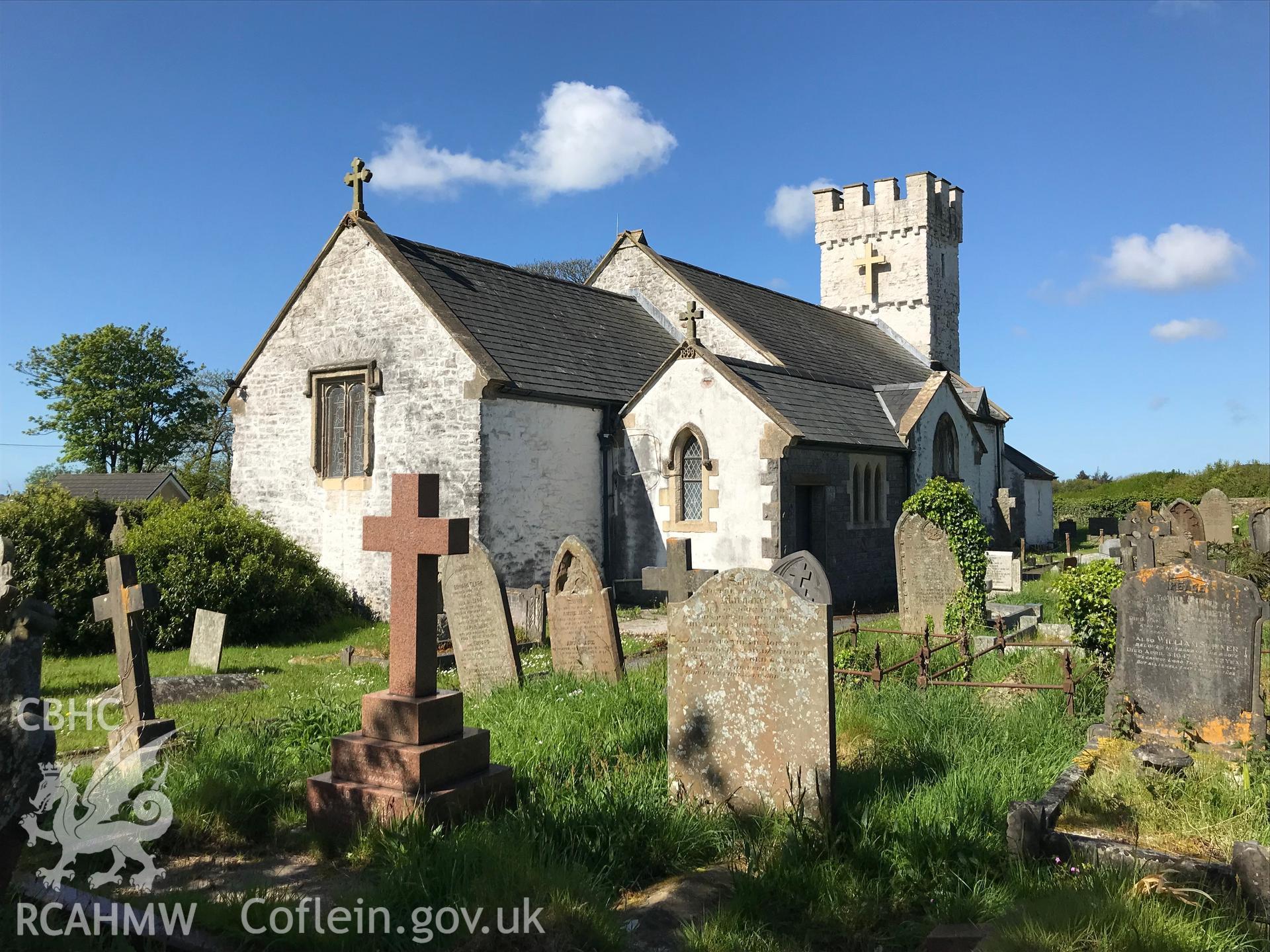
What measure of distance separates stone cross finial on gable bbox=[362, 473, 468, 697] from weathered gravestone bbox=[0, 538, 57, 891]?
2.12 metres

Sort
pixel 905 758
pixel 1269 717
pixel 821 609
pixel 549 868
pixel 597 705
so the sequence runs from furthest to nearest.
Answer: pixel 597 705, pixel 1269 717, pixel 905 758, pixel 821 609, pixel 549 868

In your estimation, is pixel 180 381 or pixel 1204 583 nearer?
pixel 1204 583

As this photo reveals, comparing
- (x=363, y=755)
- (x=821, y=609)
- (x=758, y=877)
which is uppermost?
(x=821, y=609)

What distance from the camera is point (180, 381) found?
139ft

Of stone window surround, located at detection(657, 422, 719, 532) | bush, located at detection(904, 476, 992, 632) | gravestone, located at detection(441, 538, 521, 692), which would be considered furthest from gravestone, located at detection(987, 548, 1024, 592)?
gravestone, located at detection(441, 538, 521, 692)

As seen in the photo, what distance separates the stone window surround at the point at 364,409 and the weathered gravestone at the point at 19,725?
41.0 feet

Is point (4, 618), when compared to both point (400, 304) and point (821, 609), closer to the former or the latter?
point (821, 609)

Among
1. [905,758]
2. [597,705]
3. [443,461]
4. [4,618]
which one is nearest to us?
[4,618]

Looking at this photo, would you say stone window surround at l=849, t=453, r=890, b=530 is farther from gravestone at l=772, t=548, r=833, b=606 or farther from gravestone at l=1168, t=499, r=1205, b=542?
gravestone at l=772, t=548, r=833, b=606

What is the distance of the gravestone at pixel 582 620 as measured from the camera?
932 centimetres

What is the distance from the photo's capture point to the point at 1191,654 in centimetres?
673

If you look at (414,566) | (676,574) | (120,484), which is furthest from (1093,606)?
(120,484)

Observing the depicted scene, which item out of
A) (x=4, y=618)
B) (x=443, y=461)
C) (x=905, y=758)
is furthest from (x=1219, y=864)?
(x=443, y=461)

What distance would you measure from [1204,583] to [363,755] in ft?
20.0
